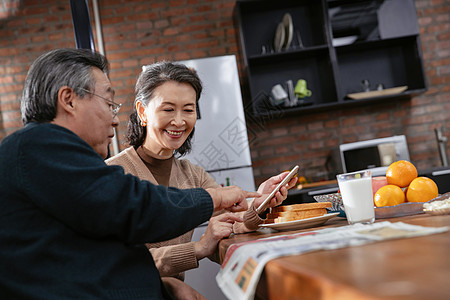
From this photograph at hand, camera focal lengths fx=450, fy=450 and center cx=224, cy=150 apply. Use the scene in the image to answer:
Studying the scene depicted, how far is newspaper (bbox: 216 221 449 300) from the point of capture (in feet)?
2.41

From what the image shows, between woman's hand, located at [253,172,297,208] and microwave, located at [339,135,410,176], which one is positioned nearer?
woman's hand, located at [253,172,297,208]

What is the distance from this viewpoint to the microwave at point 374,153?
384 cm

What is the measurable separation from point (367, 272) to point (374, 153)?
3474mm

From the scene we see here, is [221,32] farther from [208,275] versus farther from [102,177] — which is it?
[102,177]

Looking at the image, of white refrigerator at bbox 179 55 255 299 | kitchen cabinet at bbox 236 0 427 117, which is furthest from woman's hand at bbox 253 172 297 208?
kitchen cabinet at bbox 236 0 427 117

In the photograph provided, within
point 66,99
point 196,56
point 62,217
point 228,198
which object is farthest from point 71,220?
point 196,56

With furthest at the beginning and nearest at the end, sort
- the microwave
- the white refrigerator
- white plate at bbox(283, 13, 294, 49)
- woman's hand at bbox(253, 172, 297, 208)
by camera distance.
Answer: white plate at bbox(283, 13, 294, 49), the microwave, the white refrigerator, woman's hand at bbox(253, 172, 297, 208)

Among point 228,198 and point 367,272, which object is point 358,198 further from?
point 367,272

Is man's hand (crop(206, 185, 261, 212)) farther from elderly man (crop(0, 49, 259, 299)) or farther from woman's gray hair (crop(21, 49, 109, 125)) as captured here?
woman's gray hair (crop(21, 49, 109, 125))

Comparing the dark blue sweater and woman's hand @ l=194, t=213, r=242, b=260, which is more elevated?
the dark blue sweater

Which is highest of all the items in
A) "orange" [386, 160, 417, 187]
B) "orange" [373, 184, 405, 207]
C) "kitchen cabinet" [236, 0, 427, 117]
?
"kitchen cabinet" [236, 0, 427, 117]

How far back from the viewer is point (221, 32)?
4.43 metres

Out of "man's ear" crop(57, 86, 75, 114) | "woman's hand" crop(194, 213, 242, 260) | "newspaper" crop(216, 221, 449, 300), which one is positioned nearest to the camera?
"newspaper" crop(216, 221, 449, 300)

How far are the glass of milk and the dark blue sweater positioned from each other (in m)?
0.49
